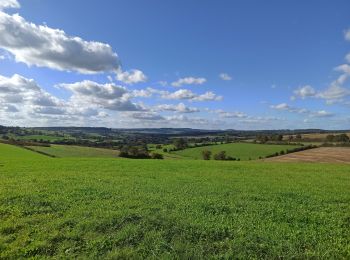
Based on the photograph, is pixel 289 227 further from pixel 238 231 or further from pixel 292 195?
pixel 292 195

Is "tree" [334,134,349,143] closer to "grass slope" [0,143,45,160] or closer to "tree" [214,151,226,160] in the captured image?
"tree" [214,151,226,160]

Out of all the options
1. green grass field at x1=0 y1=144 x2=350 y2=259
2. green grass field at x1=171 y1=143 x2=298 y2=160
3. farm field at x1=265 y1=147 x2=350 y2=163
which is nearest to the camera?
green grass field at x1=0 y1=144 x2=350 y2=259

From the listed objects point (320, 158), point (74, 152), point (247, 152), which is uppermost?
point (320, 158)

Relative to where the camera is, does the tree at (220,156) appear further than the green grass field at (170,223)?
Yes

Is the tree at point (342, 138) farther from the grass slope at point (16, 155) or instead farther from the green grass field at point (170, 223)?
the green grass field at point (170, 223)

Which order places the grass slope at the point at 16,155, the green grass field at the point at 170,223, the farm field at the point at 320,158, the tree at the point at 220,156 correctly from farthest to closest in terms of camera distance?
the tree at the point at 220,156 < the farm field at the point at 320,158 < the grass slope at the point at 16,155 < the green grass field at the point at 170,223

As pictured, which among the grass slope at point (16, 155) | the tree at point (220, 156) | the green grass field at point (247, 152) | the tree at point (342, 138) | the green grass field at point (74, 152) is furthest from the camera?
the tree at point (342, 138)

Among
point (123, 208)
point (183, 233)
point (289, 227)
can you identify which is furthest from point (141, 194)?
point (289, 227)

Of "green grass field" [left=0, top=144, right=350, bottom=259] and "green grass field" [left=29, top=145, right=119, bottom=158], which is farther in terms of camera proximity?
"green grass field" [left=29, top=145, right=119, bottom=158]

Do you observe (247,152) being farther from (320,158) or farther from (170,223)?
(170,223)

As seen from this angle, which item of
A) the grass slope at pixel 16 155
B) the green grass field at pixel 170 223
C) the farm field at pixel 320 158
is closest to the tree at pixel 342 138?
the farm field at pixel 320 158

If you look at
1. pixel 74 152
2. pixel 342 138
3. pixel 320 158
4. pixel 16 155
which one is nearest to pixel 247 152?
pixel 342 138

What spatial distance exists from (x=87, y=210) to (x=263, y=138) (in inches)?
4714

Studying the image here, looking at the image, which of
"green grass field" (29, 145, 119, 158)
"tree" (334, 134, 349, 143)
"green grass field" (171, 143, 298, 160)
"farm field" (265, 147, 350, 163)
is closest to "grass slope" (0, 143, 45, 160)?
"green grass field" (29, 145, 119, 158)
